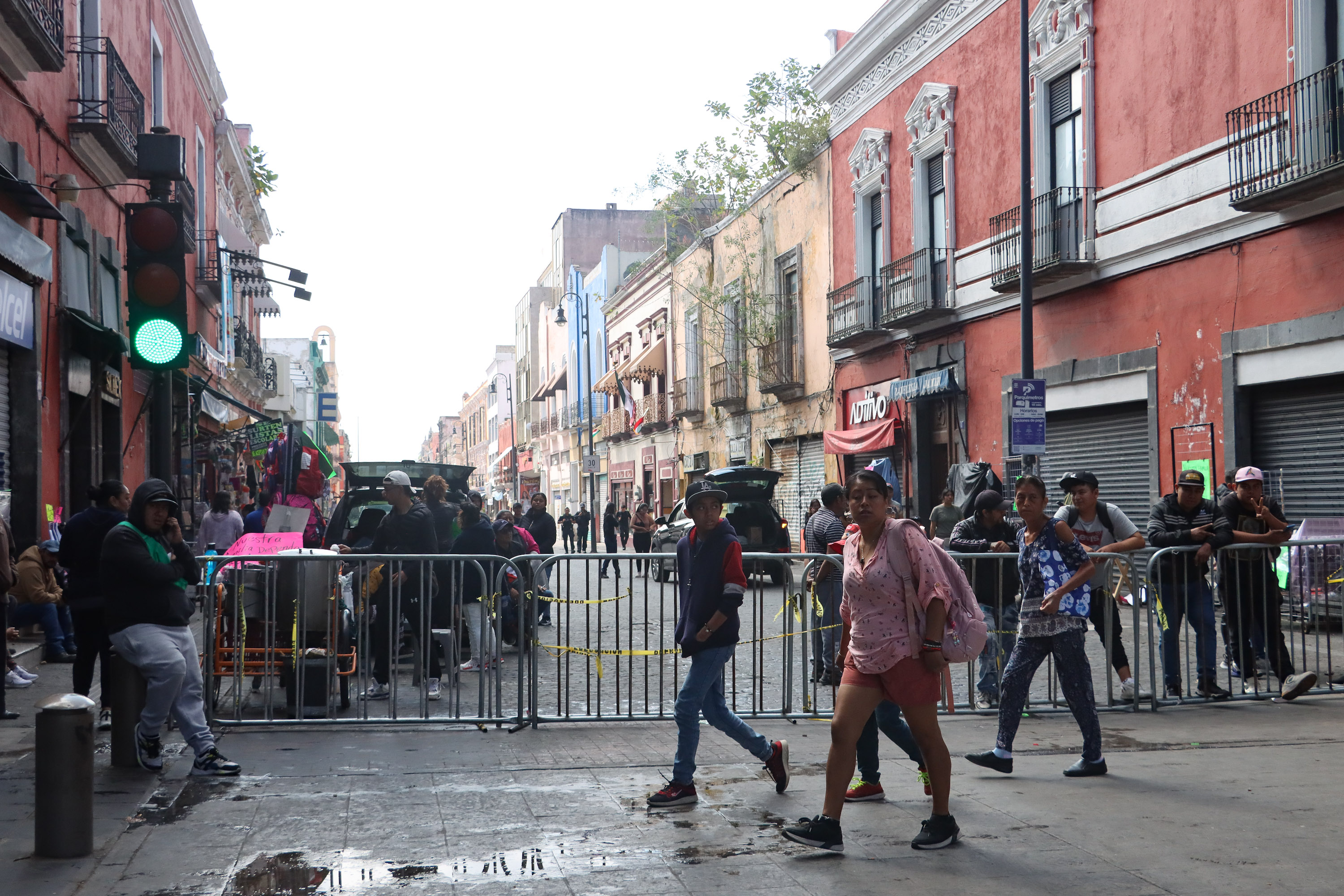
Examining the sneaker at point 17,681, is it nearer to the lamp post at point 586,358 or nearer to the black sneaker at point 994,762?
the black sneaker at point 994,762

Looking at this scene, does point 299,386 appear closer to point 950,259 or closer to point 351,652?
point 950,259

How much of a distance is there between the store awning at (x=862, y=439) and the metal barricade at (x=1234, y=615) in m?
13.7

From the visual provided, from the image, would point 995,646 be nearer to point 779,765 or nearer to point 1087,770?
point 1087,770

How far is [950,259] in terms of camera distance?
21.6 metres

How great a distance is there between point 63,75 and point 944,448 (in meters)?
15.1

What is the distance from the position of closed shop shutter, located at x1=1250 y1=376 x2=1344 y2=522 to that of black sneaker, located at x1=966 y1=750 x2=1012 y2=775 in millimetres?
8545

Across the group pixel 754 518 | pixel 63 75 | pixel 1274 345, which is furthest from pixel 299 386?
pixel 1274 345

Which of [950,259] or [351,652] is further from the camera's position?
[950,259]

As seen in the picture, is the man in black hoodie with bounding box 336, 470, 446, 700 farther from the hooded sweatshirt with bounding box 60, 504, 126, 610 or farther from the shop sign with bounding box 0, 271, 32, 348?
the shop sign with bounding box 0, 271, 32, 348

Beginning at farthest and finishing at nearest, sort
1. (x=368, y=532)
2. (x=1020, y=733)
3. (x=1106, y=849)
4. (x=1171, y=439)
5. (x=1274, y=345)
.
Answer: (x=1171, y=439) → (x=1274, y=345) → (x=368, y=532) → (x=1020, y=733) → (x=1106, y=849)

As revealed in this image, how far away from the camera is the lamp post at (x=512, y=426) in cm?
6299

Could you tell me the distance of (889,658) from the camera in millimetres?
5520

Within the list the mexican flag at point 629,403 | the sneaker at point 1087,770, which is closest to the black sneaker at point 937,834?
the sneaker at point 1087,770

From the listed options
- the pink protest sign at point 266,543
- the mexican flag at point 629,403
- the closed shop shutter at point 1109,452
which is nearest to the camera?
the pink protest sign at point 266,543
